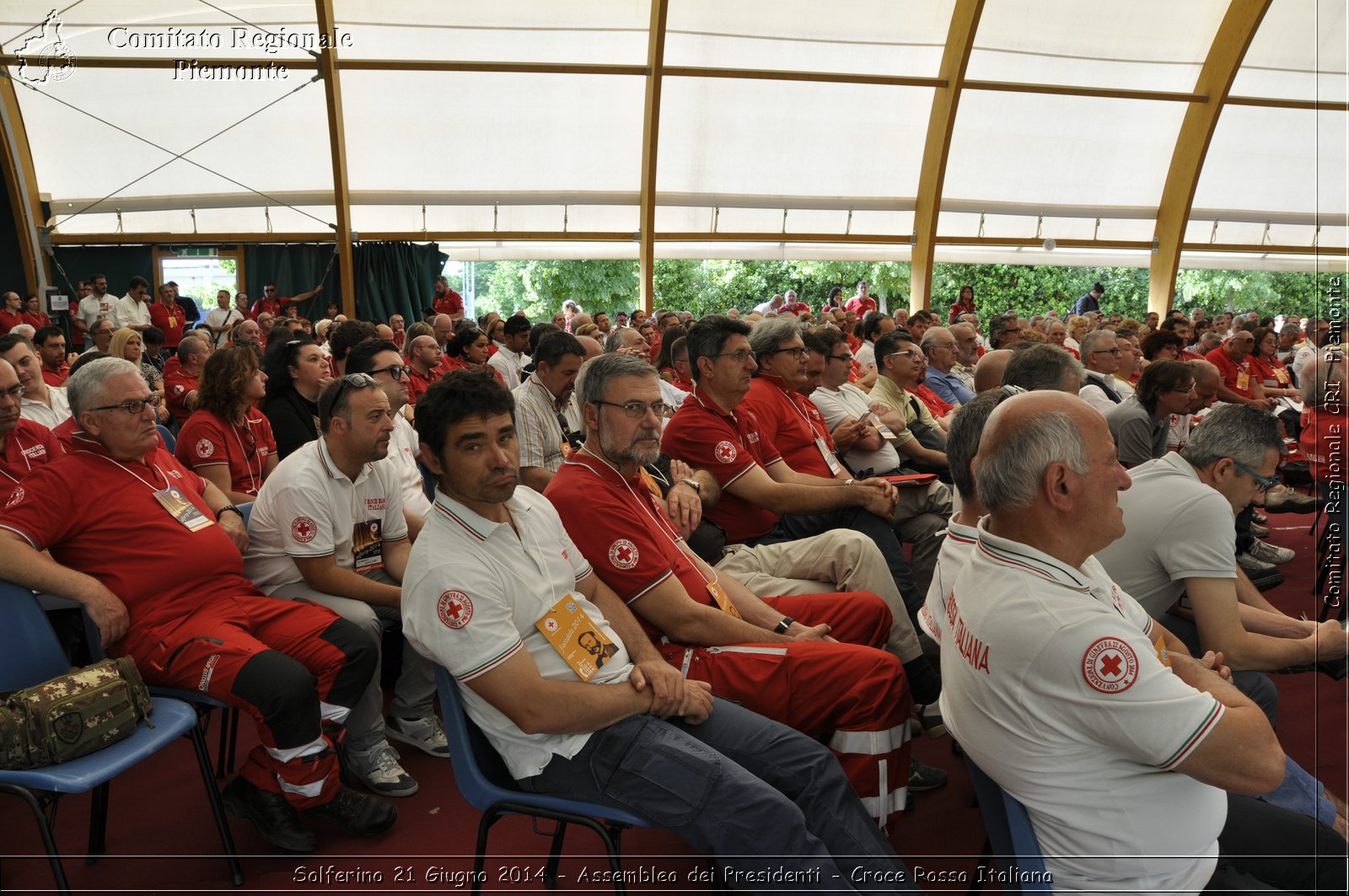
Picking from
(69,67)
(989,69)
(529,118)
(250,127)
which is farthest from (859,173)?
(69,67)

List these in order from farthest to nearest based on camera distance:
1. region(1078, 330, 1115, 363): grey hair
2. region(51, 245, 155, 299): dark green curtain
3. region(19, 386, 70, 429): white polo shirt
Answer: region(51, 245, 155, 299): dark green curtain < region(1078, 330, 1115, 363): grey hair < region(19, 386, 70, 429): white polo shirt

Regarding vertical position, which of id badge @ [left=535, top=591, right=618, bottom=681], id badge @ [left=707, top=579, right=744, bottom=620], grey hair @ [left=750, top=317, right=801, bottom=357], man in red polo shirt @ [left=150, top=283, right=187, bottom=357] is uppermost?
man in red polo shirt @ [left=150, top=283, right=187, bottom=357]

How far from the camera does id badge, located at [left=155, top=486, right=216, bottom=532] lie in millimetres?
2539

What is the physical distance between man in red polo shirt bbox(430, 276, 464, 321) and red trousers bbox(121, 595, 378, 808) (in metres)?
10.6

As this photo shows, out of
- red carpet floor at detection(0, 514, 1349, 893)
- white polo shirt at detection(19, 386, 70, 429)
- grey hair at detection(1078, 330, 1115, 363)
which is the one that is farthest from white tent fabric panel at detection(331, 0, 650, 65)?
red carpet floor at detection(0, 514, 1349, 893)

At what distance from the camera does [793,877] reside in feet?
5.61

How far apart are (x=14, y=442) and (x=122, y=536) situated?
1093mm

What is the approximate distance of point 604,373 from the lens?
2463mm

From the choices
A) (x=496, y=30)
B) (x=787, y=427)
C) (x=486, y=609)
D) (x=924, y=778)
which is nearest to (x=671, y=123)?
(x=496, y=30)

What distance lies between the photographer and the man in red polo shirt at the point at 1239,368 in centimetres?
750

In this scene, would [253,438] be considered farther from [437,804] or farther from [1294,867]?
[1294,867]

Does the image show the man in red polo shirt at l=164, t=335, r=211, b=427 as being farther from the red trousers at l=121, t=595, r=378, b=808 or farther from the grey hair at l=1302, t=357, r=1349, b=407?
the grey hair at l=1302, t=357, r=1349, b=407

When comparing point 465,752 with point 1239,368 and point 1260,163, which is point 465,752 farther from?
point 1260,163

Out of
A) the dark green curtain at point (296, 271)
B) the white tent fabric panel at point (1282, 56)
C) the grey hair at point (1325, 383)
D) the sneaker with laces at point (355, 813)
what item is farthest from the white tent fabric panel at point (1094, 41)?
the sneaker with laces at point (355, 813)
